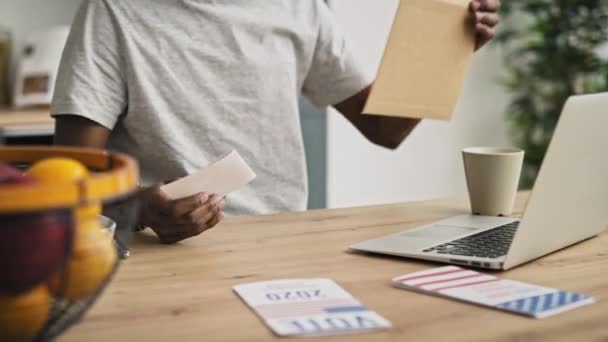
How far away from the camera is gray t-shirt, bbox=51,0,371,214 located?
4.85 feet

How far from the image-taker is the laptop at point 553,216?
104cm

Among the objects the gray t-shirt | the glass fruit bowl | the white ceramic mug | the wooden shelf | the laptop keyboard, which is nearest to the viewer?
the glass fruit bowl

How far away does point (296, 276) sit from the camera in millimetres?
1025

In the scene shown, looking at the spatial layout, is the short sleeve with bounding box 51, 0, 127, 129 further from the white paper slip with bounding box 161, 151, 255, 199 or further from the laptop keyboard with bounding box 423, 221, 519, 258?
the laptop keyboard with bounding box 423, 221, 519, 258

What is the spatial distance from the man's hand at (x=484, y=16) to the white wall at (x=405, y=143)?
1.70 m

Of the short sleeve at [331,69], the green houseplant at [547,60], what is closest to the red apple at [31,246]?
the short sleeve at [331,69]

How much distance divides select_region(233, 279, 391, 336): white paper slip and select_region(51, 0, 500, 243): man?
599 mm

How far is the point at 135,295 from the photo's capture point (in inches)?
37.3

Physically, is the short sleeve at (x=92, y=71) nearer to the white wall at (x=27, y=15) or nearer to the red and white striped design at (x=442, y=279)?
the red and white striped design at (x=442, y=279)

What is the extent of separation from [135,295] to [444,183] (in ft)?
9.93

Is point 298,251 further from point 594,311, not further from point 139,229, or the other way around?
point 594,311

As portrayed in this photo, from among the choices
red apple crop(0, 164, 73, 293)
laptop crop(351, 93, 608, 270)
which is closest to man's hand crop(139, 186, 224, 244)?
laptop crop(351, 93, 608, 270)

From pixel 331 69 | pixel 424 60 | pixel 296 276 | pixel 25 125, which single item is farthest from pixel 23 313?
pixel 25 125

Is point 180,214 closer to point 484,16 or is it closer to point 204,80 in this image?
point 204,80
